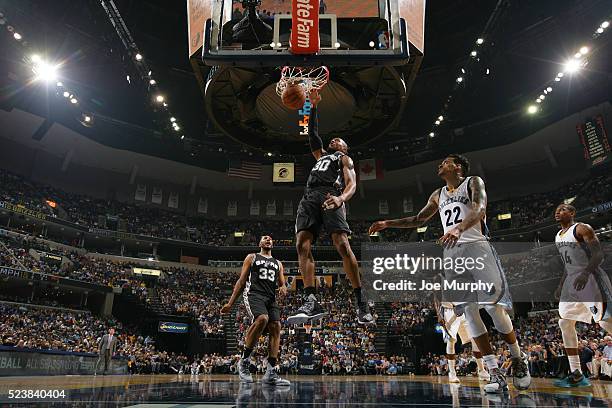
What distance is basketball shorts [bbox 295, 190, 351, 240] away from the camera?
475 cm

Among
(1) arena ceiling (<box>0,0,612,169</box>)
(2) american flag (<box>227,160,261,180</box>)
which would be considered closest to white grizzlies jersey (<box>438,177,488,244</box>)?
(1) arena ceiling (<box>0,0,612,169</box>)

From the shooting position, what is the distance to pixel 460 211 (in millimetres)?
4594

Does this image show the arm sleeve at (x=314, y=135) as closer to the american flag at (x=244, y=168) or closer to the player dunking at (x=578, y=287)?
the player dunking at (x=578, y=287)

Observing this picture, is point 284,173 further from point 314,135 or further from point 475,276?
point 475,276

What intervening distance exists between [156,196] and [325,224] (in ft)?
111

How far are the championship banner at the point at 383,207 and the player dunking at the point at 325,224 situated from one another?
105 feet

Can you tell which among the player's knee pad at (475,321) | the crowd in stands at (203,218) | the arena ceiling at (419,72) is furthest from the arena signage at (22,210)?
the player's knee pad at (475,321)

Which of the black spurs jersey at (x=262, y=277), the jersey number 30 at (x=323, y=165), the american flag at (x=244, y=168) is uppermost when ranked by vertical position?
the american flag at (x=244, y=168)

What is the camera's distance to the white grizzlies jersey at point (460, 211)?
452 centimetres

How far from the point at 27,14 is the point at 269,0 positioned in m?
15.9

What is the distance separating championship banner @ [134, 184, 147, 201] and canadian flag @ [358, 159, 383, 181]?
1988cm

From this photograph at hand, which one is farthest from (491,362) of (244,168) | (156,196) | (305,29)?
(156,196)

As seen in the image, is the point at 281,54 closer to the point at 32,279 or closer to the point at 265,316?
the point at 265,316

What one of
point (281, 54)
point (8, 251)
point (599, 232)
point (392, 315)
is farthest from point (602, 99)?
point (8, 251)
